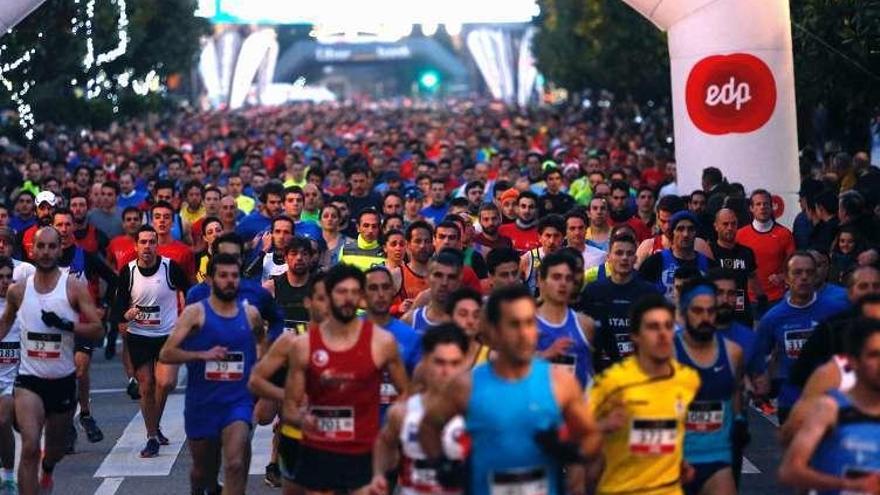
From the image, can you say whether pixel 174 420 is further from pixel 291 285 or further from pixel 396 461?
pixel 396 461

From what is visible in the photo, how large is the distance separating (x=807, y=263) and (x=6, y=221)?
7.81 metres

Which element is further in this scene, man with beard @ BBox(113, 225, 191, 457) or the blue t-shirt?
man with beard @ BBox(113, 225, 191, 457)

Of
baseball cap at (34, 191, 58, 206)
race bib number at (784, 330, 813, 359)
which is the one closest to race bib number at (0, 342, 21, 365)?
race bib number at (784, 330, 813, 359)

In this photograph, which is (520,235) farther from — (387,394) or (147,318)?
(387,394)

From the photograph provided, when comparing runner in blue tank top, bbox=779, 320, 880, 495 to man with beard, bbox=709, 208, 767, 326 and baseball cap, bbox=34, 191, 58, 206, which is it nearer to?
man with beard, bbox=709, 208, 767, 326

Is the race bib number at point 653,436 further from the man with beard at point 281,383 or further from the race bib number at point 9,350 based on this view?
the race bib number at point 9,350

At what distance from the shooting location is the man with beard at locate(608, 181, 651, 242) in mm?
18781

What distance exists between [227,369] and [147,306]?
11.2ft

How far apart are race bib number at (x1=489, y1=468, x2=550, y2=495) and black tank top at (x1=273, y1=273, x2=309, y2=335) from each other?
18.5 feet

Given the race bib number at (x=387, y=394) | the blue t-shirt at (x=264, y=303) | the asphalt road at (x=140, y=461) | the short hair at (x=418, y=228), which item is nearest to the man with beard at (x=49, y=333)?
the blue t-shirt at (x=264, y=303)

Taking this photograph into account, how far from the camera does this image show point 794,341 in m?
12.0

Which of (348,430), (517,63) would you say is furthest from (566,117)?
(348,430)

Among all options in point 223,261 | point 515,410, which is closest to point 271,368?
point 223,261

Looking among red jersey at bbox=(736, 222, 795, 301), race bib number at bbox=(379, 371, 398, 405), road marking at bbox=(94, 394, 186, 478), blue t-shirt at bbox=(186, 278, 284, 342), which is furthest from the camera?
red jersey at bbox=(736, 222, 795, 301)
